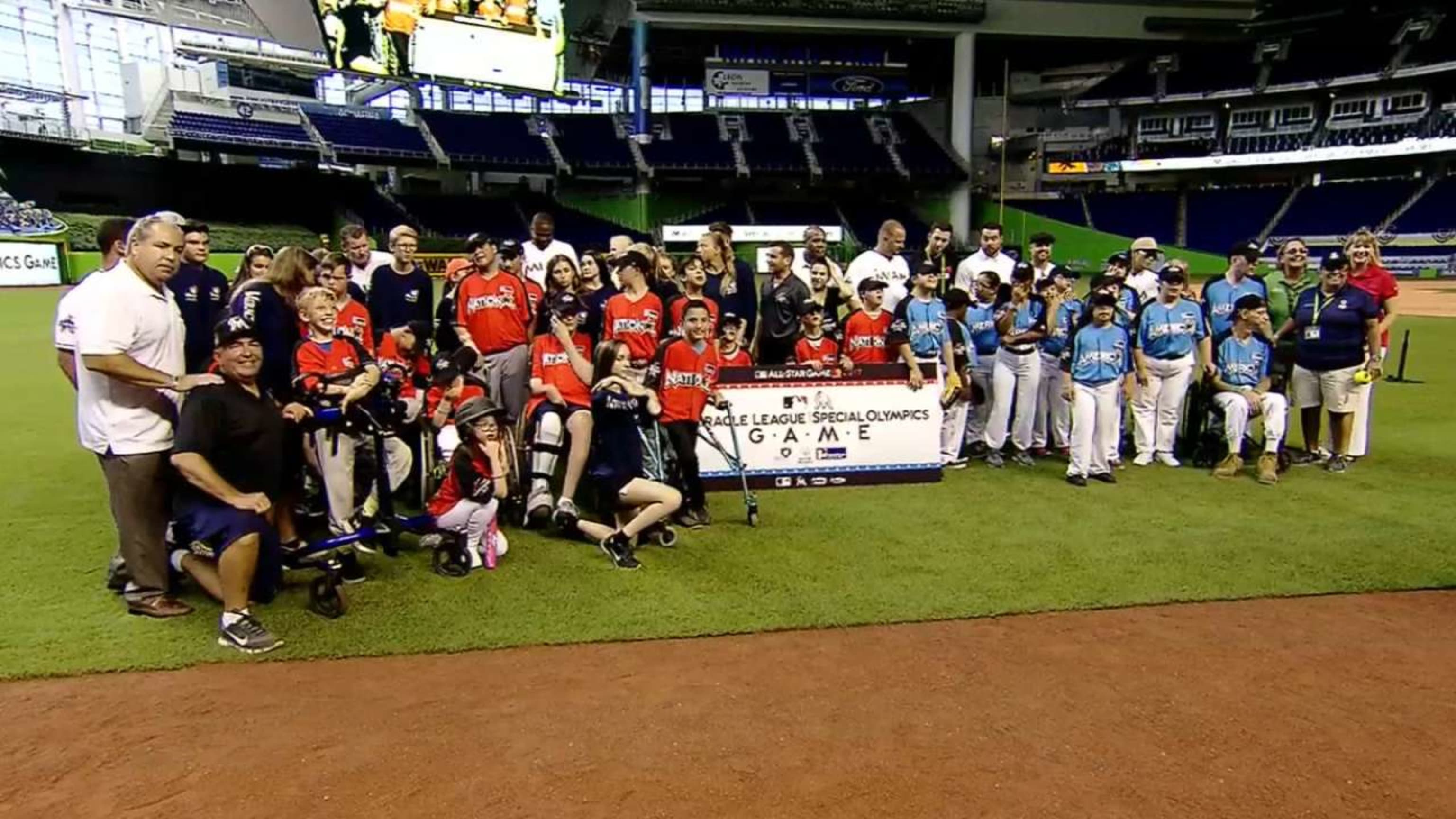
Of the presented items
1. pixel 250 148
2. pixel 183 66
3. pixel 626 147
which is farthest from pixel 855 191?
pixel 183 66

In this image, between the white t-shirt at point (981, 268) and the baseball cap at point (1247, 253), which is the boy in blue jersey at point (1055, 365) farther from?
the baseball cap at point (1247, 253)

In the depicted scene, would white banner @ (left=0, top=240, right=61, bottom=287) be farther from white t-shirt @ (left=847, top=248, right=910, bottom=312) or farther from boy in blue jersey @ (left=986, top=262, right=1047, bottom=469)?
boy in blue jersey @ (left=986, top=262, right=1047, bottom=469)

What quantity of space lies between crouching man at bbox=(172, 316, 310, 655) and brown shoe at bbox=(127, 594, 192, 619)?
224 millimetres

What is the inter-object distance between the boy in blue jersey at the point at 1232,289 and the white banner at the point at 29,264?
110 feet

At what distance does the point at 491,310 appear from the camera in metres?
7.29

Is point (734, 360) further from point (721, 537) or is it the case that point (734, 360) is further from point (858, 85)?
point (858, 85)

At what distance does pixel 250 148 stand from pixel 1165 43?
45.9 m

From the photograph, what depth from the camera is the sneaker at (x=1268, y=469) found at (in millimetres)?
7836

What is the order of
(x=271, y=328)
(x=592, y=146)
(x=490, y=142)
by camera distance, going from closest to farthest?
(x=271, y=328)
(x=490, y=142)
(x=592, y=146)

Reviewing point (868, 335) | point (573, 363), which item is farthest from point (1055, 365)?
point (573, 363)

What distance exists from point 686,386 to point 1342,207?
154 feet

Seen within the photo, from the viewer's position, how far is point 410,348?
6988 mm

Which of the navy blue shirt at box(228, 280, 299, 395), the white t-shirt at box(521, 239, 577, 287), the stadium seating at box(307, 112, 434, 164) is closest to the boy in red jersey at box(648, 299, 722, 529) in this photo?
the navy blue shirt at box(228, 280, 299, 395)

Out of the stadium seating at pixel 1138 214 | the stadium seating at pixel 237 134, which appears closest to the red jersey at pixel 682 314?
the stadium seating at pixel 237 134
